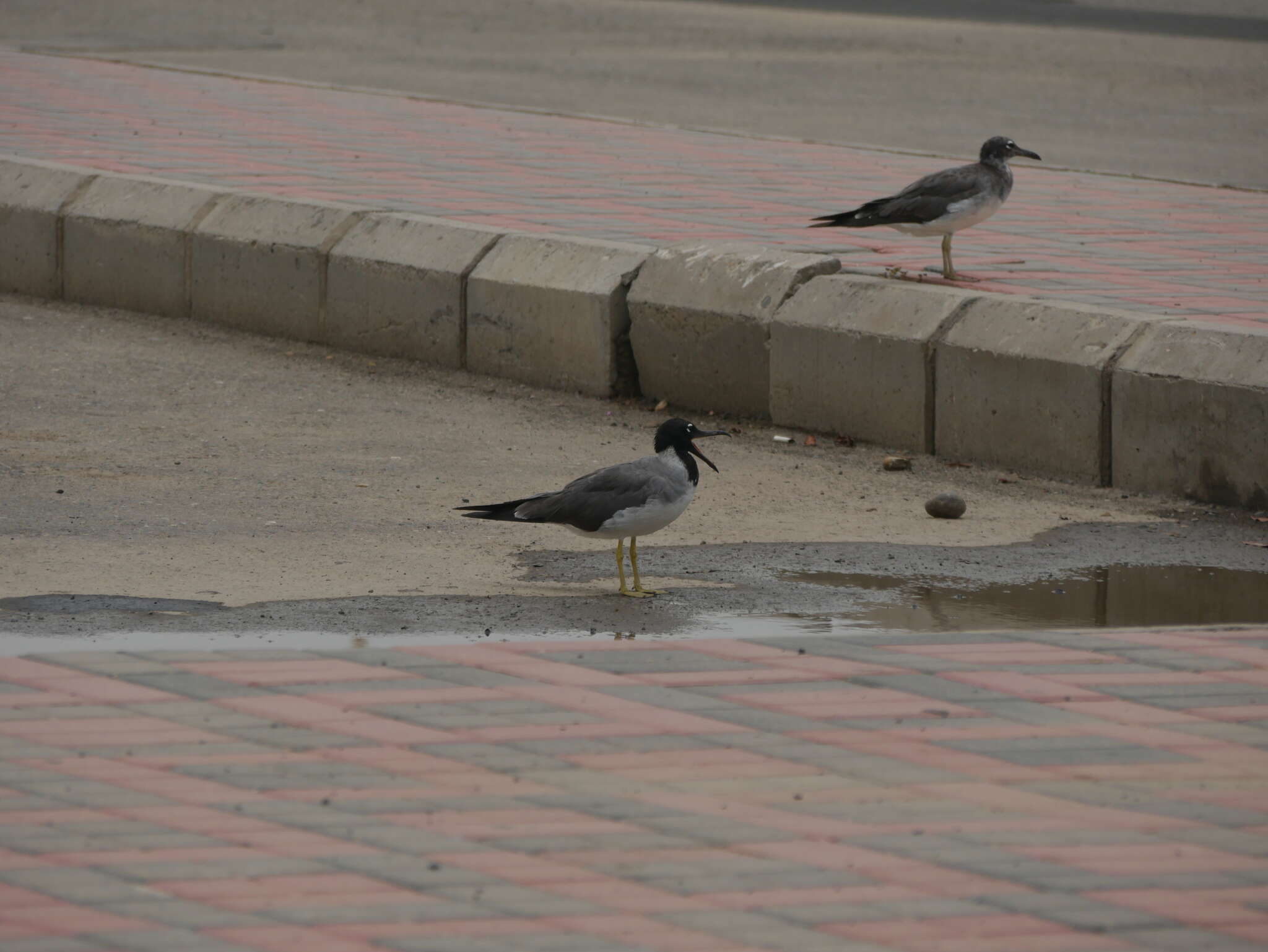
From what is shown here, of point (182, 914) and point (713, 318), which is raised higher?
point (713, 318)

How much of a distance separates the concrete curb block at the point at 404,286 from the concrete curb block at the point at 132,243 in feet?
3.41

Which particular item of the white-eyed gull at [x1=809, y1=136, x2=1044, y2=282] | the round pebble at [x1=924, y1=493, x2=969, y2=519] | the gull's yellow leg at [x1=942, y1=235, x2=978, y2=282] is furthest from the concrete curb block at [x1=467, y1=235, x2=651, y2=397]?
the round pebble at [x1=924, y1=493, x2=969, y2=519]

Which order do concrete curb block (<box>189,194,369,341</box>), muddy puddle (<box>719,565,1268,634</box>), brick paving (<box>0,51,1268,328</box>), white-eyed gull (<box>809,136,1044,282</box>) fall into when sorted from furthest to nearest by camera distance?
concrete curb block (<box>189,194,369,341</box>)
brick paving (<box>0,51,1268,328</box>)
white-eyed gull (<box>809,136,1044,282</box>)
muddy puddle (<box>719,565,1268,634</box>)

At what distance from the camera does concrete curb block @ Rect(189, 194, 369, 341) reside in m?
10.0

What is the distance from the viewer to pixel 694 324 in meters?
8.78

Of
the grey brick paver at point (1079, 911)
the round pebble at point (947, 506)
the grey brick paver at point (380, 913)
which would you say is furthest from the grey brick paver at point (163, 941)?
the round pebble at point (947, 506)

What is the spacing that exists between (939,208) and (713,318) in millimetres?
1069

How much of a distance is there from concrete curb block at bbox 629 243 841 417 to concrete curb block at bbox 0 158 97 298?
3.70m

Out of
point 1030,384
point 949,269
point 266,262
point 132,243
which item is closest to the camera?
point 1030,384

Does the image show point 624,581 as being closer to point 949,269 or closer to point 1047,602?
point 1047,602

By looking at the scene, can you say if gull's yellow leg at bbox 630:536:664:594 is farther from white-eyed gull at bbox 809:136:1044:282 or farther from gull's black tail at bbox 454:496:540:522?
white-eyed gull at bbox 809:136:1044:282

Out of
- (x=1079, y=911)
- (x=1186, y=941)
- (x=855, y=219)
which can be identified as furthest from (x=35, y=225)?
(x=1186, y=941)

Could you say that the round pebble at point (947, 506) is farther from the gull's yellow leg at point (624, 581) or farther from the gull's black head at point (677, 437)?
the gull's yellow leg at point (624, 581)

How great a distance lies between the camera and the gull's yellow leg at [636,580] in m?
6.10
